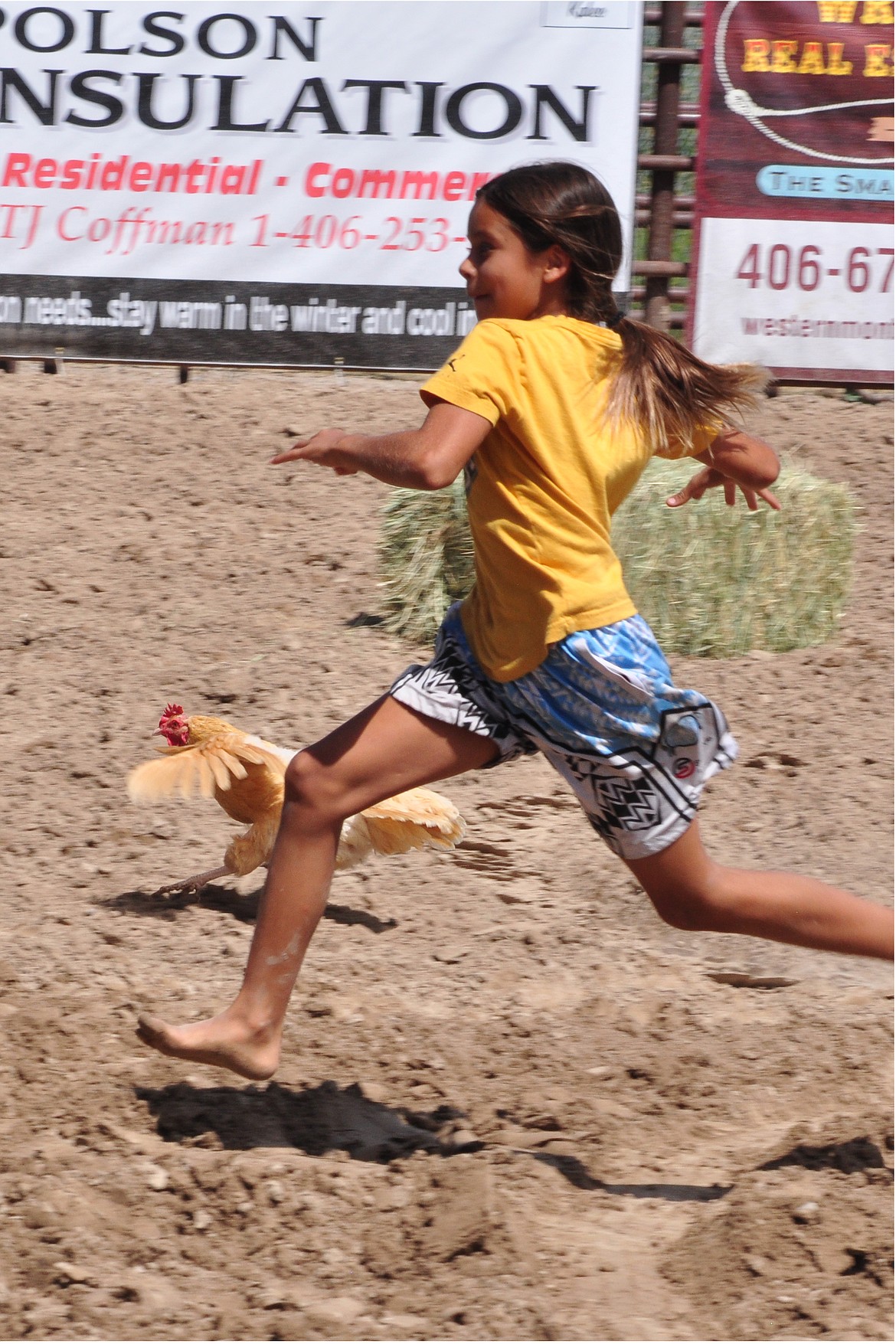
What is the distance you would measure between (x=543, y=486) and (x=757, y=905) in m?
0.91

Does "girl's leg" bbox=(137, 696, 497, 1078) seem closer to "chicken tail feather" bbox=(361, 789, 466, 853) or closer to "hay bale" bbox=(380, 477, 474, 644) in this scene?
"chicken tail feather" bbox=(361, 789, 466, 853)

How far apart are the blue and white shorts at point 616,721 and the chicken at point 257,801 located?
118cm

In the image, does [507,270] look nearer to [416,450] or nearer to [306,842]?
[416,450]

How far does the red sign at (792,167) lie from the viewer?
28.3ft

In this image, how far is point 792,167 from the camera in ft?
28.3

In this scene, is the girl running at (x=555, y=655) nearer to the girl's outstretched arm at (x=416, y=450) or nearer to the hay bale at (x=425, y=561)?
the girl's outstretched arm at (x=416, y=450)

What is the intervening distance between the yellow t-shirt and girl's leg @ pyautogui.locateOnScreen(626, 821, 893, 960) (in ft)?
1.60

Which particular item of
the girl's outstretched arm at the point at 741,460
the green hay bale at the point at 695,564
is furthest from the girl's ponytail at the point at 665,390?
the green hay bale at the point at 695,564

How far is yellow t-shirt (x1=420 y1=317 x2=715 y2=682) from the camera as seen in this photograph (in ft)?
9.07

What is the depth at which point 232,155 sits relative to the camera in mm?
8320

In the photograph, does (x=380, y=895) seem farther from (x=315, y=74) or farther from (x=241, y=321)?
(x=315, y=74)

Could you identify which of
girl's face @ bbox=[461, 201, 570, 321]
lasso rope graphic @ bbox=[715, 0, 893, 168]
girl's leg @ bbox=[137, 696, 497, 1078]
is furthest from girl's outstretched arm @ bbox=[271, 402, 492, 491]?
lasso rope graphic @ bbox=[715, 0, 893, 168]

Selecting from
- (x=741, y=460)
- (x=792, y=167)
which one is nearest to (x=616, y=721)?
(x=741, y=460)

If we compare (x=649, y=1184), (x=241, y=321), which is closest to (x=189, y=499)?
(x=241, y=321)
